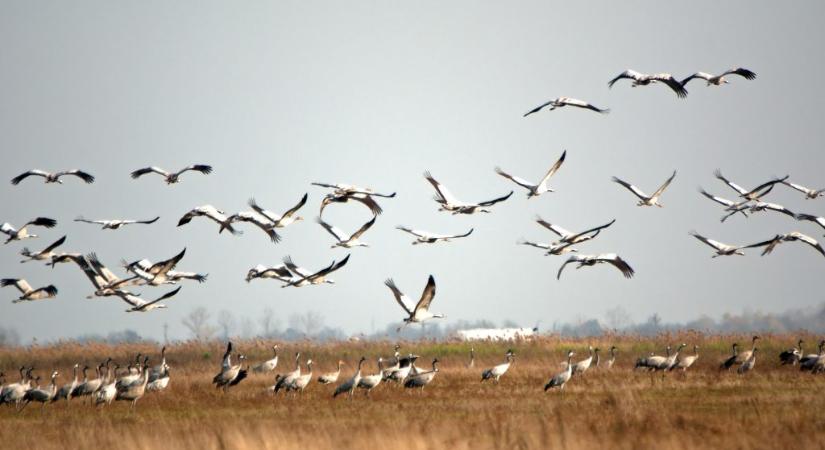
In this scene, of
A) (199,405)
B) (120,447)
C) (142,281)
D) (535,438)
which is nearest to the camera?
(535,438)

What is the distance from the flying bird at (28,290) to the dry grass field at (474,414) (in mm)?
3416

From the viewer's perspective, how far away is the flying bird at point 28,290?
30969mm

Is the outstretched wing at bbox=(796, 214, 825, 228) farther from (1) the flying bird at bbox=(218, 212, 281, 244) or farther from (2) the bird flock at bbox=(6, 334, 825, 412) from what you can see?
(1) the flying bird at bbox=(218, 212, 281, 244)

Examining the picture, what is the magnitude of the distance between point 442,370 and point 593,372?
587 cm

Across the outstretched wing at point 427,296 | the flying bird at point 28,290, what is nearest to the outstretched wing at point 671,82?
the outstretched wing at point 427,296

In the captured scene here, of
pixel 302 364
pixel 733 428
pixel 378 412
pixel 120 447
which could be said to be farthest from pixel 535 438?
pixel 302 364

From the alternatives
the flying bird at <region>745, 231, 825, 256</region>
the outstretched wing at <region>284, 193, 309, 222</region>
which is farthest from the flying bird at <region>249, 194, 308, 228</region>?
the flying bird at <region>745, 231, 825, 256</region>

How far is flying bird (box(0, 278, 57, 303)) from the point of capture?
1219 inches

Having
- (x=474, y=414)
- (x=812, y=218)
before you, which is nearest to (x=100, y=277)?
(x=474, y=414)

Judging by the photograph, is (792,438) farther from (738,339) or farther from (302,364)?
(738,339)

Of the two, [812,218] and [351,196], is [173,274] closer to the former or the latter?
[351,196]

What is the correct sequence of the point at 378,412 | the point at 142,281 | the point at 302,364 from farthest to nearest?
the point at 302,364
the point at 142,281
the point at 378,412

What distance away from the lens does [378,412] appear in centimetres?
2480

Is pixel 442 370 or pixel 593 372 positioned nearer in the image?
pixel 593 372
